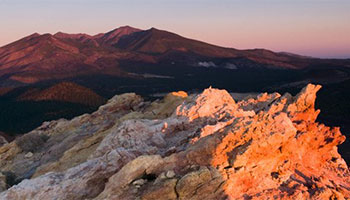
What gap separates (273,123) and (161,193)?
7138mm

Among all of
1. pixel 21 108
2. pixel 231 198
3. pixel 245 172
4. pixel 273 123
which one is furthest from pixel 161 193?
pixel 21 108

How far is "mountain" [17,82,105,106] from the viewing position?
161 metres

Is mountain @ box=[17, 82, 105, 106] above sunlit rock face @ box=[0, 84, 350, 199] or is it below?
below

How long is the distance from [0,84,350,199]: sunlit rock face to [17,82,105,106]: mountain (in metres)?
136

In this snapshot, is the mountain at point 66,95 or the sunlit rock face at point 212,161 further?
the mountain at point 66,95

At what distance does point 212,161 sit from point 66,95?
158100 millimetres

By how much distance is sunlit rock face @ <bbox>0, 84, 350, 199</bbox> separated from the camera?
1594 cm

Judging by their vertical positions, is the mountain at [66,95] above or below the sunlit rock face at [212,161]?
below

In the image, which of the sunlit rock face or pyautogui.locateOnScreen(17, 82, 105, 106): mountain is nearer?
the sunlit rock face

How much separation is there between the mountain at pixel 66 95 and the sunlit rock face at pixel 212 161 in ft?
447

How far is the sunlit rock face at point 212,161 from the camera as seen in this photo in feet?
52.3

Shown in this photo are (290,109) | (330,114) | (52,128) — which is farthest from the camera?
(330,114)

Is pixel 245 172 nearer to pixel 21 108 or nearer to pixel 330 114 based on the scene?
pixel 330 114

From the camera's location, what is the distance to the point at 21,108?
521ft
